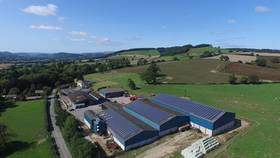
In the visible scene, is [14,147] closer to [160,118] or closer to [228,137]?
[160,118]

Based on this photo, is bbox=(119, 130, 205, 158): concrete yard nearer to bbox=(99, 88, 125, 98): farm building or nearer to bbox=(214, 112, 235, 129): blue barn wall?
bbox=(214, 112, 235, 129): blue barn wall

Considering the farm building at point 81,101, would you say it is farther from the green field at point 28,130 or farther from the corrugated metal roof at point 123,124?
the corrugated metal roof at point 123,124

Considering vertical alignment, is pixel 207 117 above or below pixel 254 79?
below

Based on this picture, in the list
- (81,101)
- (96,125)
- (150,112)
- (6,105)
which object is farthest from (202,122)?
(6,105)

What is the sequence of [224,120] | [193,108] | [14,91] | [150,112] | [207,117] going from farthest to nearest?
[14,91] → [150,112] → [193,108] → [207,117] → [224,120]

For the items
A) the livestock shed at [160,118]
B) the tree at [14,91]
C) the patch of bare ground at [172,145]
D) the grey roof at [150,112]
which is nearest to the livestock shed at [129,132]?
the livestock shed at [160,118]

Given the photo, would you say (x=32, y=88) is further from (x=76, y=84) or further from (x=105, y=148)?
(x=105, y=148)

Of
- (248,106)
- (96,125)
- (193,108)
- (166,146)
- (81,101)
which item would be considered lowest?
(166,146)

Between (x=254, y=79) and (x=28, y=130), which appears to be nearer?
(x=28, y=130)
